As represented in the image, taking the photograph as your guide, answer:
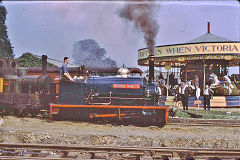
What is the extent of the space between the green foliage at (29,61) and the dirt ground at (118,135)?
1917mm

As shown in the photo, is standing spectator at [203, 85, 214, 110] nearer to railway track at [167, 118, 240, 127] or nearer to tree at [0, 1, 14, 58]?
railway track at [167, 118, 240, 127]

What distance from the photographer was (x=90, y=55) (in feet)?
23.5

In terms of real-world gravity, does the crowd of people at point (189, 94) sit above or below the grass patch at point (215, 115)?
above

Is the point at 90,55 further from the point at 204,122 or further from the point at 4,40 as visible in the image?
the point at 204,122

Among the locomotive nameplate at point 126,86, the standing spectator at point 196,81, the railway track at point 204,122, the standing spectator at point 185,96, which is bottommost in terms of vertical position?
the railway track at point 204,122

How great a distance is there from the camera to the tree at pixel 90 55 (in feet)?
22.0

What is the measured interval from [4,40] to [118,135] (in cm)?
428

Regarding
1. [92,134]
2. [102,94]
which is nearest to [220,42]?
[102,94]

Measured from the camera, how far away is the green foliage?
696cm

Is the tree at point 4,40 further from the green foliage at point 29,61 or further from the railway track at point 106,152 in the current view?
the railway track at point 106,152

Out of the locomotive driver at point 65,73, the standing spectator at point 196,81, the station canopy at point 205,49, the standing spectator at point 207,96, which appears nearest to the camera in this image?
the locomotive driver at point 65,73

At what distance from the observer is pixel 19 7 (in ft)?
19.9

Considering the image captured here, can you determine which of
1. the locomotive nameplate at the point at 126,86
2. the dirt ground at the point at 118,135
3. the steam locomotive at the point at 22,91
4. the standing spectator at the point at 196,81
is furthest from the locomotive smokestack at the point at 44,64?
the standing spectator at the point at 196,81


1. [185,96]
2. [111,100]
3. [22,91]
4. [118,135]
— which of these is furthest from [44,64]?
[185,96]
